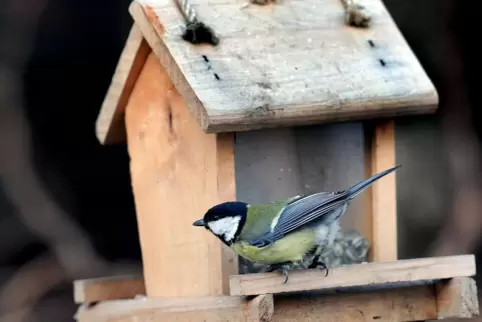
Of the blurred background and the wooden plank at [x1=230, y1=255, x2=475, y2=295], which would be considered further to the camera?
the blurred background

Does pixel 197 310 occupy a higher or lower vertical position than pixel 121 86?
lower

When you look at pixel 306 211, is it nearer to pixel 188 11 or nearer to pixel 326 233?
pixel 326 233

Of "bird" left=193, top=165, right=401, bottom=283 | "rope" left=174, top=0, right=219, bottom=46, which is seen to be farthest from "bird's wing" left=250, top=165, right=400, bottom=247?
"rope" left=174, top=0, right=219, bottom=46

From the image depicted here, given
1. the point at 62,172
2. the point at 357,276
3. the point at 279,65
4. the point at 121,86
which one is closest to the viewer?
the point at 357,276

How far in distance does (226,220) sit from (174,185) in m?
0.31

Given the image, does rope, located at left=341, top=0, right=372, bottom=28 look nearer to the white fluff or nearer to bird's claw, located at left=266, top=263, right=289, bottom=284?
the white fluff

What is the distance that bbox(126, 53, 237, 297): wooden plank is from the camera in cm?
225

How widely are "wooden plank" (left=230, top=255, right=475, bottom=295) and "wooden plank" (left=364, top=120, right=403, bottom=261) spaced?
28 cm

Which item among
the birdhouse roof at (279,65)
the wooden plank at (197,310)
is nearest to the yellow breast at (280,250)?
the wooden plank at (197,310)

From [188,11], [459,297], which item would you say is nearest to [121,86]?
[188,11]

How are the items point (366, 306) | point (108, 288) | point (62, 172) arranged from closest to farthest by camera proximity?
point (366, 306) < point (108, 288) < point (62, 172)

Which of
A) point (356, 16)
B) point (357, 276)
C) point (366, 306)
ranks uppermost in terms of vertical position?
point (356, 16)

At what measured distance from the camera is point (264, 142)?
7.69ft

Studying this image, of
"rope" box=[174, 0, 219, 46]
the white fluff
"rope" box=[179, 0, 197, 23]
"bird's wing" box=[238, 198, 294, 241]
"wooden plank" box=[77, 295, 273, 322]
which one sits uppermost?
"rope" box=[179, 0, 197, 23]
